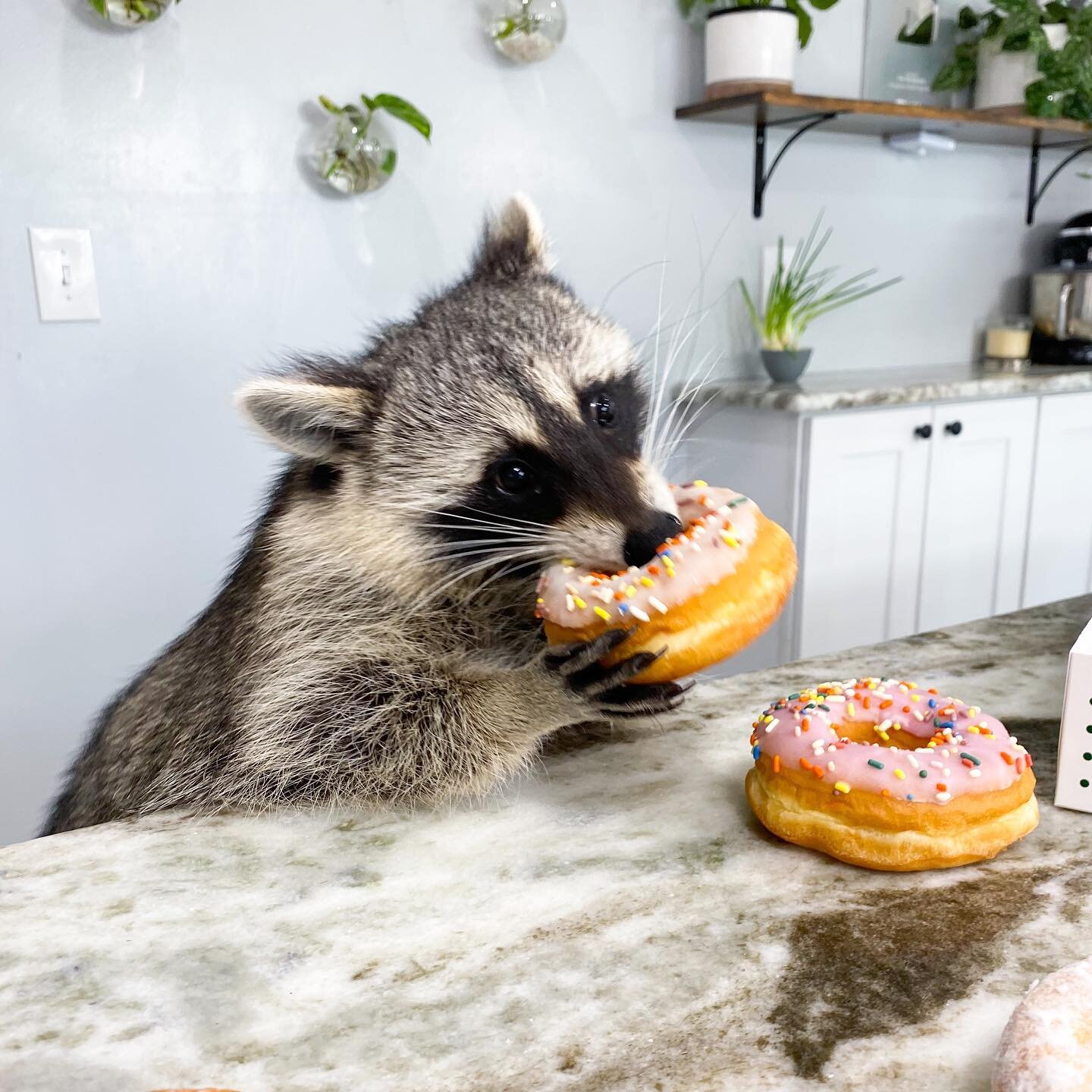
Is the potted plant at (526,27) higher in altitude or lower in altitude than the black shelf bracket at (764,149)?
higher

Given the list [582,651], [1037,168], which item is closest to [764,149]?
[1037,168]

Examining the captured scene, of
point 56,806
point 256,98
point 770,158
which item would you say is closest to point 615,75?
point 770,158

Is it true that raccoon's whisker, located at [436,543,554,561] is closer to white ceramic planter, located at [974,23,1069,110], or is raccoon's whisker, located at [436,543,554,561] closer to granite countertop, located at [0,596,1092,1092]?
granite countertop, located at [0,596,1092,1092]

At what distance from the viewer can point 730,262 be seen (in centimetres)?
300

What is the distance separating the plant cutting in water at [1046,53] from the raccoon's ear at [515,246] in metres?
2.34

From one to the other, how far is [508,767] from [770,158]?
2.50m

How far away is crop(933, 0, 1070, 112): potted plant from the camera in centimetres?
298

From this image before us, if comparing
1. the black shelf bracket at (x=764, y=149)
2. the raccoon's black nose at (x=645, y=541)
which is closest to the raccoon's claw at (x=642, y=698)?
the raccoon's black nose at (x=645, y=541)

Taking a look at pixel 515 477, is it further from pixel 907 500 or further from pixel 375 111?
pixel 907 500

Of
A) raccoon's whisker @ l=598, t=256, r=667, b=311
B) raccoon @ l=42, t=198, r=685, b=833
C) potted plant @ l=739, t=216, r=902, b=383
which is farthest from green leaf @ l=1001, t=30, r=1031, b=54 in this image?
raccoon @ l=42, t=198, r=685, b=833

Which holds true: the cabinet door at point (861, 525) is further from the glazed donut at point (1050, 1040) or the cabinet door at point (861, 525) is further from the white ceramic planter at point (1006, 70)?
the glazed donut at point (1050, 1040)

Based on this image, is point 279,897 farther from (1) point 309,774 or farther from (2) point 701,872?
(2) point 701,872

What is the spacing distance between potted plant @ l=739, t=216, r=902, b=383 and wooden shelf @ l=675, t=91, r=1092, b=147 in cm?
34

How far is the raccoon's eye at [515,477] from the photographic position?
1.11 meters
